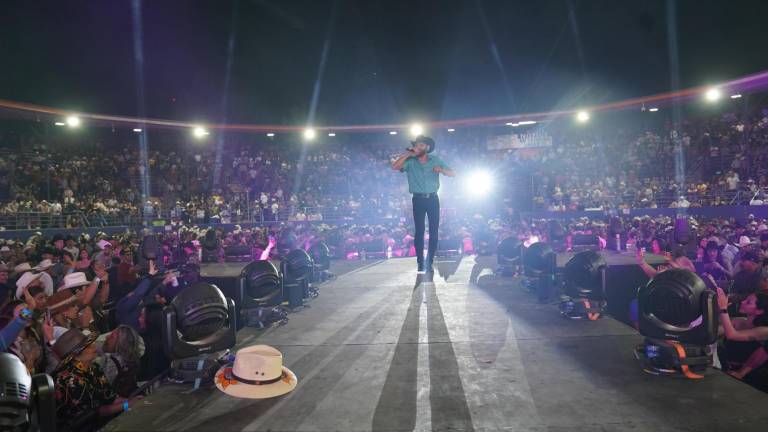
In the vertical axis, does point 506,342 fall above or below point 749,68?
below

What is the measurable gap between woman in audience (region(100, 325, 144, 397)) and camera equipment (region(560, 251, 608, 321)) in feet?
13.7

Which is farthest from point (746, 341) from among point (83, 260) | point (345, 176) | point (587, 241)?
point (345, 176)

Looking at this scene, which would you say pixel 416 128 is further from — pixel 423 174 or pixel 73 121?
pixel 423 174

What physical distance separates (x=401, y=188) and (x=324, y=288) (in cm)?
1972

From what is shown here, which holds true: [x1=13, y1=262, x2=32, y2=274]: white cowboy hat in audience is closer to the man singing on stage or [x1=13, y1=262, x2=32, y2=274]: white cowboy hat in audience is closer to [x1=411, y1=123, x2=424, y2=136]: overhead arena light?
the man singing on stage

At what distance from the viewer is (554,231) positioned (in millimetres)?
13195

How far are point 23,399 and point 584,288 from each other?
4523 millimetres

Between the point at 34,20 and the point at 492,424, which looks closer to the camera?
the point at 492,424

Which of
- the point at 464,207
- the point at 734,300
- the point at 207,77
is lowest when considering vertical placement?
the point at 734,300

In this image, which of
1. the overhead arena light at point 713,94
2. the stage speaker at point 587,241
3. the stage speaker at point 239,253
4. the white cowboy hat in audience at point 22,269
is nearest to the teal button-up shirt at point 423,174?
the white cowboy hat in audience at point 22,269

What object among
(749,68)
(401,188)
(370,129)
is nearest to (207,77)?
(370,129)

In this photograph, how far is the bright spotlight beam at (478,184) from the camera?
79.3 ft

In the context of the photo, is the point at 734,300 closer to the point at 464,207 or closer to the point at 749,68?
the point at 464,207

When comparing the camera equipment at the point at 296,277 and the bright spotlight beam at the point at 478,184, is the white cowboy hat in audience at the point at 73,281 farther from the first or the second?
the bright spotlight beam at the point at 478,184
